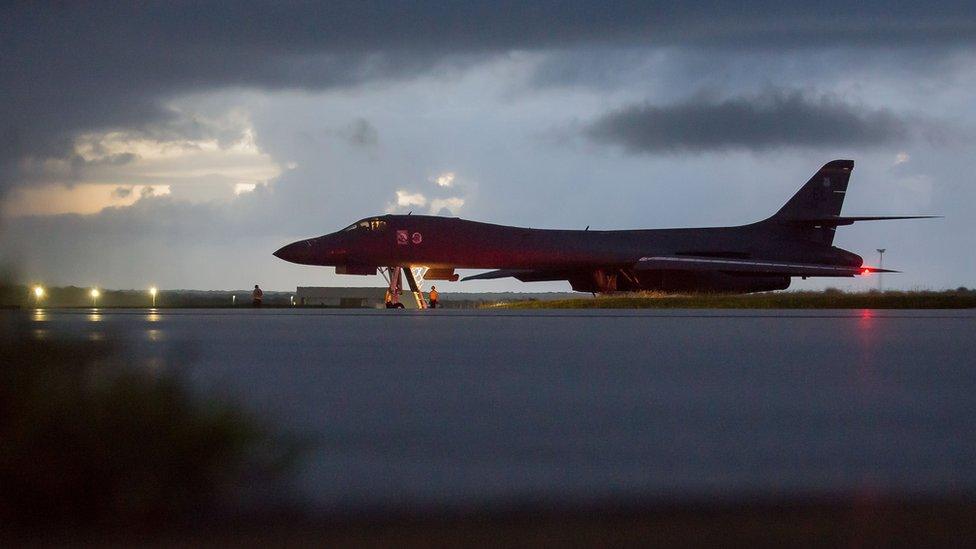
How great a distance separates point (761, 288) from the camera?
40156mm

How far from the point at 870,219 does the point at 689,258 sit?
669 centimetres

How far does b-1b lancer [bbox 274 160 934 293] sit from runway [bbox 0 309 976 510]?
23.2 meters

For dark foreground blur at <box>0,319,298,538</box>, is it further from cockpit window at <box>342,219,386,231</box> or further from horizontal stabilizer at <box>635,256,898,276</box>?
horizontal stabilizer at <box>635,256,898,276</box>

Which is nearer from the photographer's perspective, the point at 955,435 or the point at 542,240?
the point at 955,435

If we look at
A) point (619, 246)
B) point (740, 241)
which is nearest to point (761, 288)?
point (740, 241)

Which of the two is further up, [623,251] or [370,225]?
[370,225]

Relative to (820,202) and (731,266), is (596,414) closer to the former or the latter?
(731,266)

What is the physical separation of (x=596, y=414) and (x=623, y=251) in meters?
33.2

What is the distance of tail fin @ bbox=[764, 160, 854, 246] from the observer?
137ft

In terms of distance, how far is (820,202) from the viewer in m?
42.5

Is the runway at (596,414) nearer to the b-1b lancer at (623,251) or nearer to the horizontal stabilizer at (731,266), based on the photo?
the b-1b lancer at (623,251)

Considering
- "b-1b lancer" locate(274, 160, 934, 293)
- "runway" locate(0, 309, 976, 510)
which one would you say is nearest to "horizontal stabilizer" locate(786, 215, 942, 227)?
"b-1b lancer" locate(274, 160, 934, 293)

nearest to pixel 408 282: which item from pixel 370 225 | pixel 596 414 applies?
pixel 370 225

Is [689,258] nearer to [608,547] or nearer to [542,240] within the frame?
[542,240]
